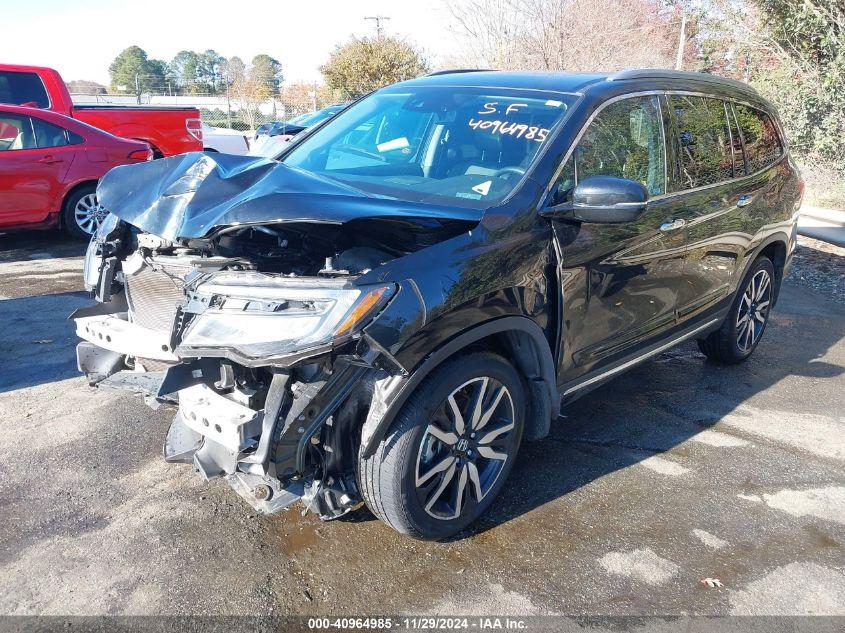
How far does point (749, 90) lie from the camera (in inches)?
201

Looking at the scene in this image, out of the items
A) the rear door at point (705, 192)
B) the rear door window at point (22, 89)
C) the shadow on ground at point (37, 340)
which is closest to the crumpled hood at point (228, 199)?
the rear door at point (705, 192)

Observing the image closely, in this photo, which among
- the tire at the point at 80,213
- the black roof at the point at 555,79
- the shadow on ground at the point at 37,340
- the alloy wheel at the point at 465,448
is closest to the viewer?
the alloy wheel at the point at 465,448

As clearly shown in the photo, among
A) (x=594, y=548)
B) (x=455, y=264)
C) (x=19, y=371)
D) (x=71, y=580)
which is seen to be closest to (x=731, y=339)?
(x=594, y=548)

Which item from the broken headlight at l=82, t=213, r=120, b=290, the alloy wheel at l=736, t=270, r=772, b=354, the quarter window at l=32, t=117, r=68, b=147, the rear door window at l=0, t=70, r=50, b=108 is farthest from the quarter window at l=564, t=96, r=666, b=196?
the rear door window at l=0, t=70, r=50, b=108

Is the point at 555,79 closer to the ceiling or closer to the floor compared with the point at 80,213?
closer to the ceiling

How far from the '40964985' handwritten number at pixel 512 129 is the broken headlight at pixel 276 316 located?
4.34 ft

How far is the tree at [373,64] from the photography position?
81.3ft

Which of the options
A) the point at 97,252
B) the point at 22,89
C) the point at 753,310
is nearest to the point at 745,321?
the point at 753,310

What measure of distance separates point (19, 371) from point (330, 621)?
3296 millimetres

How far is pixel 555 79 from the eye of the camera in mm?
3844

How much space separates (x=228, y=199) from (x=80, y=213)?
6857 mm

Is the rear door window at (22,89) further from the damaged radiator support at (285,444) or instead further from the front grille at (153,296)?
the damaged radiator support at (285,444)

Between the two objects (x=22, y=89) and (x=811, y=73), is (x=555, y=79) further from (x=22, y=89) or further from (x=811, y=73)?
(x=811, y=73)

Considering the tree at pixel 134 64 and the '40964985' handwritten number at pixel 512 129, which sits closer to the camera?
the '40964985' handwritten number at pixel 512 129
